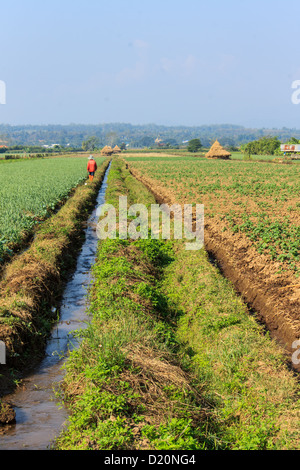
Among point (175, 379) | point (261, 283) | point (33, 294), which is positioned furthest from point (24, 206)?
point (175, 379)

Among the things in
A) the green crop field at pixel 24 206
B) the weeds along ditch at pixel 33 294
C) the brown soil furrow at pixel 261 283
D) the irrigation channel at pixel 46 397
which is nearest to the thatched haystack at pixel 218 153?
the green crop field at pixel 24 206

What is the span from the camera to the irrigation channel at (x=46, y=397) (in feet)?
16.5

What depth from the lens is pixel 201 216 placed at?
1731cm

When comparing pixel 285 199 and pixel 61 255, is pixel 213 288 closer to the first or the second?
pixel 61 255

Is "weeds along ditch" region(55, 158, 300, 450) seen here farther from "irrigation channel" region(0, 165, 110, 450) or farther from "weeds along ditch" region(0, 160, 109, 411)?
"weeds along ditch" region(0, 160, 109, 411)

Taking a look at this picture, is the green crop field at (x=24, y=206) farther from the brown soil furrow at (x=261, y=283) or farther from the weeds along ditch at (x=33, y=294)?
the brown soil furrow at (x=261, y=283)

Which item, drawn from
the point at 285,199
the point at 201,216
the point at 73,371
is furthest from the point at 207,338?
the point at 285,199

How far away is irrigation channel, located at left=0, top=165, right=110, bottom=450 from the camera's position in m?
5.02

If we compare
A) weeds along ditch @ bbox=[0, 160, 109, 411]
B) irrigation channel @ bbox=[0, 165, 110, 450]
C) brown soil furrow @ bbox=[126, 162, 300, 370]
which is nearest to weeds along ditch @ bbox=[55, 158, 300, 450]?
irrigation channel @ bbox=[0, 165, 110, 450]

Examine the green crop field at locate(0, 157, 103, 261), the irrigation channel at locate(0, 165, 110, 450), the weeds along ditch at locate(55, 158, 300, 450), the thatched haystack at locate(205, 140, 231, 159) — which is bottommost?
the irrigation channel at locate(0, 165, 110, 450)

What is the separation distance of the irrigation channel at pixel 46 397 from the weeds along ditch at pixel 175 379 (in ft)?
0.87

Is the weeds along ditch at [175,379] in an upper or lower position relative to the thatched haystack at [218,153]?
lower

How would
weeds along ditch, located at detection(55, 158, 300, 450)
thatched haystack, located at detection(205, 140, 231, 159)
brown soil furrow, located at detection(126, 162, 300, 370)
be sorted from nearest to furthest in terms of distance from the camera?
weeds along ditch, located at detection(55, 158, 300, 450), brown soil furrow, located at detection(126, 162, 300, 370), thatched haystack, located at detection(205, 140, 231, 159)

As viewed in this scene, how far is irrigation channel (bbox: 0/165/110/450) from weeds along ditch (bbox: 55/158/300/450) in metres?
0.26
